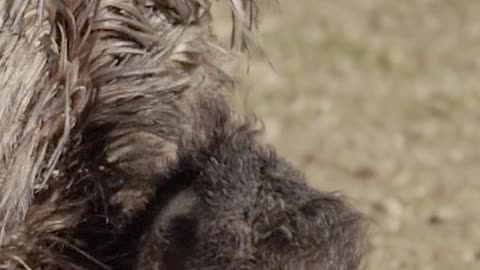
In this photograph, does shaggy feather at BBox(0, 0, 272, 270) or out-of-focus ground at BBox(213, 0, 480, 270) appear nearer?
shaggy feather at BBox(0, 0, 272, 270)

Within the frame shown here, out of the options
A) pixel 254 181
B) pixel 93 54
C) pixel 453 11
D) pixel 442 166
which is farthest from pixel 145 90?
pixel 453 11

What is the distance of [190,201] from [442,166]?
4.44m

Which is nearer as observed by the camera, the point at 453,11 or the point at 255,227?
the point at 255,227

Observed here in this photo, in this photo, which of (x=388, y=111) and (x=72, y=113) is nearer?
(x=72, y=113)

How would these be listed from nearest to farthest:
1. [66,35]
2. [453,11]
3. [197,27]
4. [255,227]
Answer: [255,227] < [66,35] < [197,27] < [453,11]

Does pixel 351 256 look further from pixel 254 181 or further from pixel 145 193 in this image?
pixel 145 193

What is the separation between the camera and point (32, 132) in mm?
3281

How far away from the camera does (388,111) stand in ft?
27.4

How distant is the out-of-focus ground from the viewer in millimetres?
6785

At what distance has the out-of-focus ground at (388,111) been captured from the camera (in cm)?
679

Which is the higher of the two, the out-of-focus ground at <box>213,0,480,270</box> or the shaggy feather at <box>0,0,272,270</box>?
the shaggy feather at <box>0,0,272,270</box>

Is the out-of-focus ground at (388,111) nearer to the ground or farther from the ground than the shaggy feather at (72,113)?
nearer to the ground

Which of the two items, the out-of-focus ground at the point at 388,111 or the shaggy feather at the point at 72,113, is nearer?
the shaggy feather at the point at 72,113

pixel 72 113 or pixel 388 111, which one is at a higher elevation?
pixel 72 113
